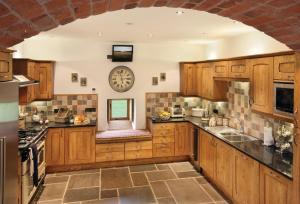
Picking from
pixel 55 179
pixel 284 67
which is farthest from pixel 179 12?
pixel 55 179

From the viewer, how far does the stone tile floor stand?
13.4ft

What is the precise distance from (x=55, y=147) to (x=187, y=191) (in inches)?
109

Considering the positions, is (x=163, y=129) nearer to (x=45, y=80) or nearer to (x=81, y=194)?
(x=81, y=194)

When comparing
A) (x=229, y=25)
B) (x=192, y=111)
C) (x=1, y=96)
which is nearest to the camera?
(x=1, y=96)

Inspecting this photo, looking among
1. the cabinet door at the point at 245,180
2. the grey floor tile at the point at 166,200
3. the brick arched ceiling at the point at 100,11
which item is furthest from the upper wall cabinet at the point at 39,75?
the cabinet door at the point at 245,180

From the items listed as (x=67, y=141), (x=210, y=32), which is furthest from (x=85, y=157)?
(x=210, y=32)

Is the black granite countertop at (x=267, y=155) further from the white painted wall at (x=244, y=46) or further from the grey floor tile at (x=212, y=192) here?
the white painted wall at (x=244, y=46)

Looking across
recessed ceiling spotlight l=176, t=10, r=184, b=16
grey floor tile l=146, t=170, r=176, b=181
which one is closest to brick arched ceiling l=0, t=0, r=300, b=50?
recessed ceiling spotlight l=176, t=10, r=184, b=16

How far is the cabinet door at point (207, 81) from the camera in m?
5.29

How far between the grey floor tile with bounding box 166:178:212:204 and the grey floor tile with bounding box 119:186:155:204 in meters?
0.43

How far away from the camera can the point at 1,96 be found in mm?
1592

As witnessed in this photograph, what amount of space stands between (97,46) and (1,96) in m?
4.40

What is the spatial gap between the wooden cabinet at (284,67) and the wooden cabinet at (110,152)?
3483 millimetres

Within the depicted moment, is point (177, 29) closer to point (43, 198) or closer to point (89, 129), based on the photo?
point (89, 129)
